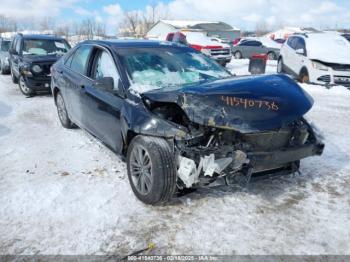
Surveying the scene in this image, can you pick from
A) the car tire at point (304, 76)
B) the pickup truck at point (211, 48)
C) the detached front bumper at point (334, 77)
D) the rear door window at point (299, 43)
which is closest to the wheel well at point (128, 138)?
the detached front bumper at point (334, 77)

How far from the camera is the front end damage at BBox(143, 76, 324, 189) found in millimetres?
3213

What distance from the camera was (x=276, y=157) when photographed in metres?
3.41

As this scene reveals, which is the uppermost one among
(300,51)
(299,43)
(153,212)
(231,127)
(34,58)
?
(299,43)

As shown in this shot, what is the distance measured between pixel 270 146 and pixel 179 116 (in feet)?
3.23

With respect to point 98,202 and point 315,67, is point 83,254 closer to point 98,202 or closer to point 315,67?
point 98,202

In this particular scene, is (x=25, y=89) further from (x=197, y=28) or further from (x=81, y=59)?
(x=197, y=28)

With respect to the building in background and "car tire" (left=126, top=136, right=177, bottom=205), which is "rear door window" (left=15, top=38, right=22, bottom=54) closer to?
"car tire" (left=126, top=136, right=177, bottom=205)

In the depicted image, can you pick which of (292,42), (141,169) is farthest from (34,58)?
(292,42)

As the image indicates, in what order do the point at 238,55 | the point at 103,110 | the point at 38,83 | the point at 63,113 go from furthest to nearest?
the point at 238,55 → the point at 38,83 → the point at 63,113 → the point at 103,110

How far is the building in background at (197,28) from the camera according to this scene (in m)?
58.2

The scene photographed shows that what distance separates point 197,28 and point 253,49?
122 feet

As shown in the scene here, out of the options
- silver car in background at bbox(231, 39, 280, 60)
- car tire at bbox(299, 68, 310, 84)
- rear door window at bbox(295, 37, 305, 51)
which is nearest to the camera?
car tire at bbox(299, 68, 310, 84)

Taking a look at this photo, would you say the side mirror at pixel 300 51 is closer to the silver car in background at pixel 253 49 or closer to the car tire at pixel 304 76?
the car tire at pixel 304 76

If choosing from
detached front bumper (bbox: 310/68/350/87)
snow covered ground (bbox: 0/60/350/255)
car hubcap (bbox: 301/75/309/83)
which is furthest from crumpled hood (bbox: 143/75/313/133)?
car hubcap (bbox: 301/75/309/83)
